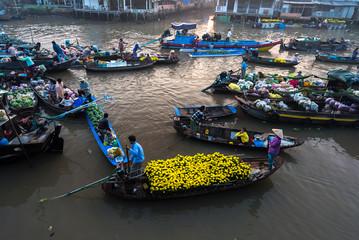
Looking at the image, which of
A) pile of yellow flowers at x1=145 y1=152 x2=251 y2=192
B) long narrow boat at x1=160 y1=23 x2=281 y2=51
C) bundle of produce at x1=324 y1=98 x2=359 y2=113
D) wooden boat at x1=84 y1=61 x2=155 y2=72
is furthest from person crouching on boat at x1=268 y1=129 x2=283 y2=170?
long narrow boat at x1=160 y1=23 x2=281 y2=51

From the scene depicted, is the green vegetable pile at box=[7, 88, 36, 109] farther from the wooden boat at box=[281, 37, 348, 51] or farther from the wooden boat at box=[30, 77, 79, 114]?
the wooden boat at box=[281, 37, 348, 51]

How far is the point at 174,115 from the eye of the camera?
12594mm

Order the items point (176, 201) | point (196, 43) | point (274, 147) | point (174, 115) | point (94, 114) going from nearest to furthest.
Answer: point (176, 201) → point (274, 147) → point (94, 114) → point (174, 115) → point (196, 43)

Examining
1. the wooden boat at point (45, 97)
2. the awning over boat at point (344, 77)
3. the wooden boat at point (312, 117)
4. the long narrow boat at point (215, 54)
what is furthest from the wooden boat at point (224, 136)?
the long narrow boat at point (215, 54)

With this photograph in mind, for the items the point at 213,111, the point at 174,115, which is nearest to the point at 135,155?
the point at 174,115

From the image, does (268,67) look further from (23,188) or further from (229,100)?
(23,188)

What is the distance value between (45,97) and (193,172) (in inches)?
387

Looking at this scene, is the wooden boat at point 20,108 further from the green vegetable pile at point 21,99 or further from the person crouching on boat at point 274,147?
the person crouching on boat at point 274,147

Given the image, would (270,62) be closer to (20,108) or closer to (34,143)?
(20,108)

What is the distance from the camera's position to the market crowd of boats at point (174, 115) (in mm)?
7859

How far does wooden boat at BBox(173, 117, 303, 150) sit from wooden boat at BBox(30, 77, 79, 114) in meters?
5.88

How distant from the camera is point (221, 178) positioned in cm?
797

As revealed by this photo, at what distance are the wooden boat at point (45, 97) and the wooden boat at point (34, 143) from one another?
86.4 inches

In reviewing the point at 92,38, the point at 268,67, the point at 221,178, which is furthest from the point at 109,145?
the point at 92,38
